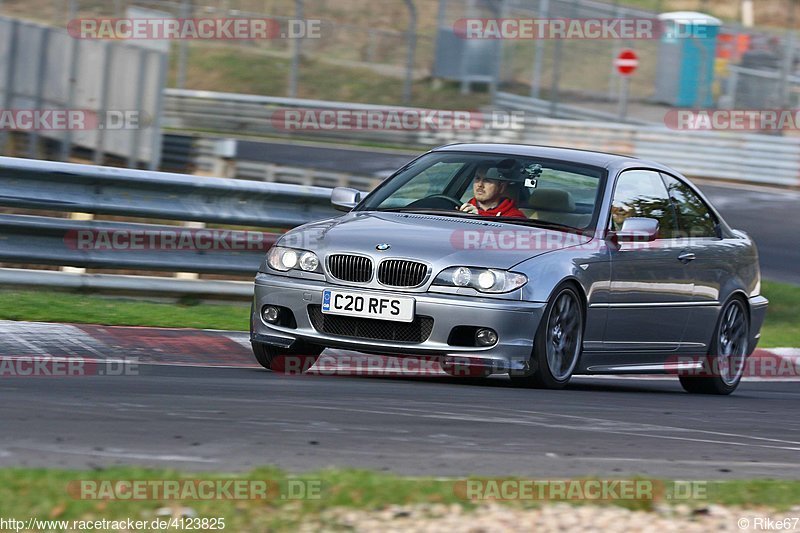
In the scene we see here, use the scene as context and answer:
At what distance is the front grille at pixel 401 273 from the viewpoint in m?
7.88

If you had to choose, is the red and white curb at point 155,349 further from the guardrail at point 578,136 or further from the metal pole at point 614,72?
the metal pole at point 614,72

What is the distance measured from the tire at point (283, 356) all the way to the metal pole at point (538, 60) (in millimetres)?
22945

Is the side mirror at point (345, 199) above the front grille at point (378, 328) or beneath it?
above

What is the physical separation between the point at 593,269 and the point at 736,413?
115cm

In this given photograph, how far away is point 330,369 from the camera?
356 inches

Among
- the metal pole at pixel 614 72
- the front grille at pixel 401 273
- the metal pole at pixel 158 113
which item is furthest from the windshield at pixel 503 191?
the metal pole at pixel 614 72

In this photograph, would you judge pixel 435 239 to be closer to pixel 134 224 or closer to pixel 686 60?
pixel 134 224

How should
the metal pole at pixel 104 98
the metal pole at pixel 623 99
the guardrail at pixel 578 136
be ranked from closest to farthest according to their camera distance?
the metal pole at pixel 104 98, the guardrail at pixel 578 136, the metal pole at pixel 623 99

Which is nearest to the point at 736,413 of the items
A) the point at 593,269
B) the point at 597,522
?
the point at 593,269

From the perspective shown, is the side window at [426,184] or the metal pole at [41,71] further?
the metal pole at [41,71]

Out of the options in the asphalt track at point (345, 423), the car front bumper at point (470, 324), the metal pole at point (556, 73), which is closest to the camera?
the asphalt track at point (345, 423)

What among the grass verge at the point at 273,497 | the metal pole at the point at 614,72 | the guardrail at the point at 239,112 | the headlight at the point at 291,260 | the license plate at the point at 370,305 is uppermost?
the metal pole at the point at 614,72

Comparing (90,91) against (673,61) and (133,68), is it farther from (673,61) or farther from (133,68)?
(673,61)

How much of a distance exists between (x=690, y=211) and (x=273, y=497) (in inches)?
232
